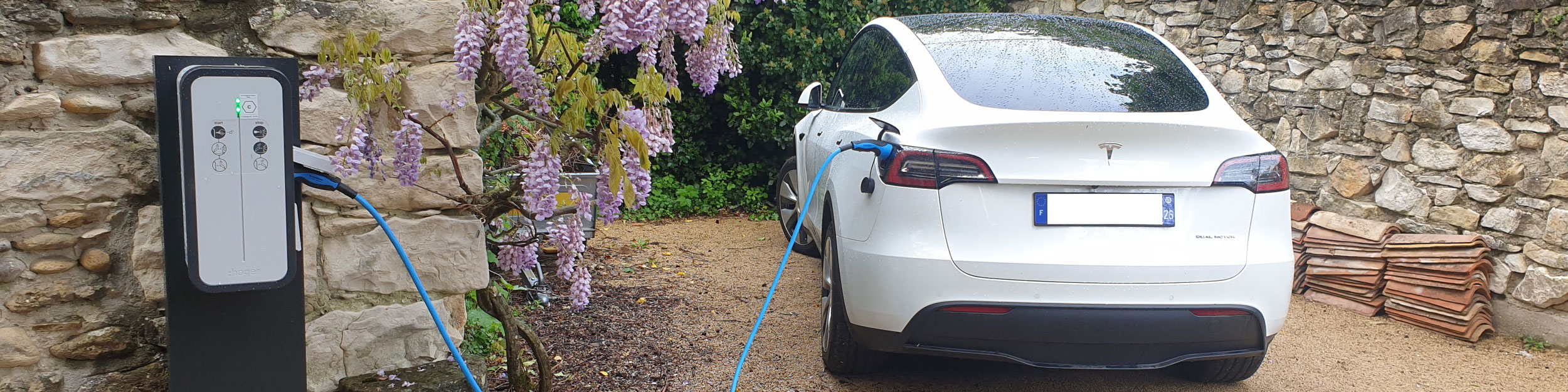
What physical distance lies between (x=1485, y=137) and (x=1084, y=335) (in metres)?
3.00

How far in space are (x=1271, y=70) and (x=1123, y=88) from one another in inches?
120

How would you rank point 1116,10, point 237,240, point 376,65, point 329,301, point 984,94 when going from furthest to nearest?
point 1116,10 < point 984,94 < point 329,301 < point 376,65 < point 237,240

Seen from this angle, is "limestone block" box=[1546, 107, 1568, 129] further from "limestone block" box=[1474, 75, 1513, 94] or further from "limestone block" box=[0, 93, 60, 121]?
"limestone block" box=[0, 93, 60, 121]

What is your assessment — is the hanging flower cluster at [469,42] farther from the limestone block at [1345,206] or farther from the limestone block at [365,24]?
the limestone block at [1345,206]

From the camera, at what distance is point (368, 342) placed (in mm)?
2543

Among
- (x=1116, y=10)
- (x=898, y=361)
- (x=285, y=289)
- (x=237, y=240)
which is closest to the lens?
(x=237, y=240)

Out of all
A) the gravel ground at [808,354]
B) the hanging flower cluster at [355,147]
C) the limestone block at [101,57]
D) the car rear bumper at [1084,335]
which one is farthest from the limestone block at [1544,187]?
the limestone block at [101,57]

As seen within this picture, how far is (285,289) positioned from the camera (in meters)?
2.08

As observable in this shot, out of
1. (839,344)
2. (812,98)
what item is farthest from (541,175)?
(812,98)

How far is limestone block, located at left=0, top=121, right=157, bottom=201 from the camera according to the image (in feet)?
6.86

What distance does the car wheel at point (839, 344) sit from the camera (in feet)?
10.9

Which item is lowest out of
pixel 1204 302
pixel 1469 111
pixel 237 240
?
pixel 1204 302

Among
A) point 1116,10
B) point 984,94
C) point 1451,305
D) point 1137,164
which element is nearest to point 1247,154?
point 1137,164

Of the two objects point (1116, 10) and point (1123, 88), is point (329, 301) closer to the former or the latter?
point (1123, 88)
